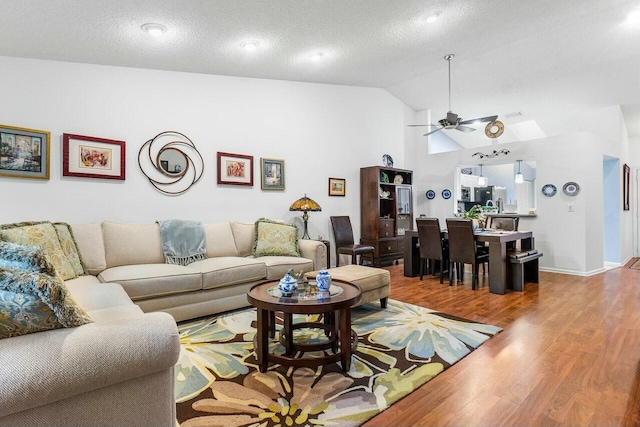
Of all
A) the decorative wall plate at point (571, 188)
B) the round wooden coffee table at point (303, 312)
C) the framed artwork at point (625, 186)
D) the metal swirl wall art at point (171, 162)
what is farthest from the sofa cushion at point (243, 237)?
the framed artwork at point (625, 186)

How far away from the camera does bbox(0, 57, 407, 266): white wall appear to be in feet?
10.9

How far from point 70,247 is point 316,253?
2478 millimetres

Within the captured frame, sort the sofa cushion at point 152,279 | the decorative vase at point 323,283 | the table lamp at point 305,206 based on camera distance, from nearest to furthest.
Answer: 1. the decorative vase at point 323,283
2. the sofa cushion at point 152,279
3. the table lamp at point 305,206

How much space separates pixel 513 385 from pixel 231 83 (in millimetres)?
4430

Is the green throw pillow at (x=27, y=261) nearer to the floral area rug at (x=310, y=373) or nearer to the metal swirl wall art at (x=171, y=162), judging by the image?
the floral area rug at (x=310, y=373)

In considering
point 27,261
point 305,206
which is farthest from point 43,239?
point 305,206

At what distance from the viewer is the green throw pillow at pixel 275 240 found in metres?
4.08

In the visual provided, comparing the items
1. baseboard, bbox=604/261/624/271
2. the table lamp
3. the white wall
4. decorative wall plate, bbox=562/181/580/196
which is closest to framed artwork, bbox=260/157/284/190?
the white wall

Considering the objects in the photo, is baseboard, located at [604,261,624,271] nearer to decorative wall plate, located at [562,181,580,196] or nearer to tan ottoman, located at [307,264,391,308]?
decorative wall plate, located at [562,181,580,196]

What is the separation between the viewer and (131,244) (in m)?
3.44

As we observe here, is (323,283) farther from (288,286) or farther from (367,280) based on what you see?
(367,280)

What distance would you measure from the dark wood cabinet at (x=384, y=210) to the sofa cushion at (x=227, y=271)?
265 centimetres

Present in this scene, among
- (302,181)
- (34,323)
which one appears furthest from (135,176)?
(34,323)

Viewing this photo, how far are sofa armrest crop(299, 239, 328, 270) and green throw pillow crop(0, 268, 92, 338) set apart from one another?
116 inches
